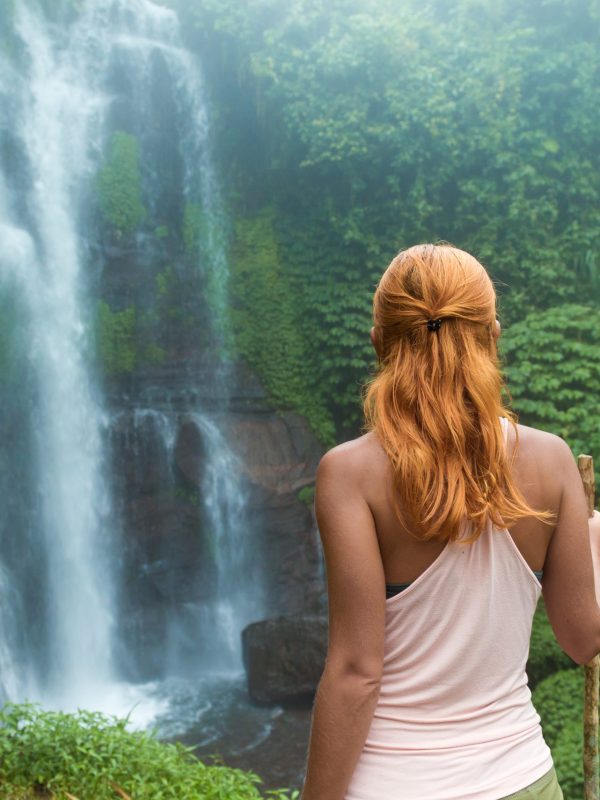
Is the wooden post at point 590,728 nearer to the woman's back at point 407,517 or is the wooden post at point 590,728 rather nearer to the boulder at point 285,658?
the woman's back at point 407,517

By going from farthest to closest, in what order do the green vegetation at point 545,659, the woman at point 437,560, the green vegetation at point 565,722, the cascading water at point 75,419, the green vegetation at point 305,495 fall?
the green vegetation at point 305,495 → the cascading water at point 75,419 → the green vegetation at point 545,659 → the green vegetation at point 565,722 → the woman at point 437,560

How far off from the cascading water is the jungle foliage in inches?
55.1

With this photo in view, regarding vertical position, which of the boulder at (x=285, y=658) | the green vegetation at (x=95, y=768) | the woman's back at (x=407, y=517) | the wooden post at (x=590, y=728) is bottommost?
the boulder at (x=285, y=658)

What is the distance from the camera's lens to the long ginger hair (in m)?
1.37

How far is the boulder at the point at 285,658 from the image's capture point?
9383 mm

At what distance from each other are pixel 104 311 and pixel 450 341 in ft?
36.0

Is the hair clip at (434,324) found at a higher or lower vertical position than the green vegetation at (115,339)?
lower

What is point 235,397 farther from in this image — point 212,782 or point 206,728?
point 212,782

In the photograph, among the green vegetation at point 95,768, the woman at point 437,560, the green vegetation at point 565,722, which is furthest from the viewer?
the green vegetation at point 565,722

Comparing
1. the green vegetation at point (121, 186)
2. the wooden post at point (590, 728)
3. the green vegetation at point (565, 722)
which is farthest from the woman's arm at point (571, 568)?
the green vegetation at point (121, 186)

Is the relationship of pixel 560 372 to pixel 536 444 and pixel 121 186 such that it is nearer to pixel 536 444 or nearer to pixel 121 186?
pixel 121 186

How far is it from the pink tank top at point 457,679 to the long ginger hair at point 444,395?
72 mm

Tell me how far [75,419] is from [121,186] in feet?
11.9

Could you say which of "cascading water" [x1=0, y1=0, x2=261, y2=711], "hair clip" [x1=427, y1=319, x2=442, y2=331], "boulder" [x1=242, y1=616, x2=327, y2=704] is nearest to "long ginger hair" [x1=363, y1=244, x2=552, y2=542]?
"hair clip" [x1=427, y1=319, x2=442, y2=331]
